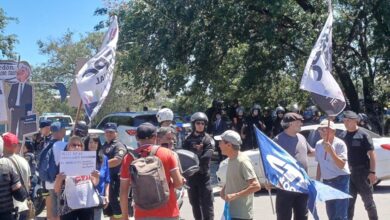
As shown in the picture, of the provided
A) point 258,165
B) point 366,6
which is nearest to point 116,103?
point 366,6

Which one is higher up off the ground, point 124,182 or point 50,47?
point 50,47

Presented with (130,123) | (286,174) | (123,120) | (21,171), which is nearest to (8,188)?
(21,171)

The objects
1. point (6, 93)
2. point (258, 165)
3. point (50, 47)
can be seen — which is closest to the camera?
point (6, 93)

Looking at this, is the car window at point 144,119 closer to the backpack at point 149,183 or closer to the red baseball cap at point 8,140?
the red baseball cap at point 8,140

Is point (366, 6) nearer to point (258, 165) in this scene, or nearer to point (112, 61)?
point (258, 165)

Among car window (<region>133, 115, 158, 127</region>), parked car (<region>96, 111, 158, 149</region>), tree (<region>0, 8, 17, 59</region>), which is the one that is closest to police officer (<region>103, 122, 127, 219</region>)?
parked car (<region>96, 111, 158, 149</region>)

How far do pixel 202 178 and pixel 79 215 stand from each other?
2142mm

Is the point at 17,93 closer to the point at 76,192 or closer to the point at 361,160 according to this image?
the point at 76,192

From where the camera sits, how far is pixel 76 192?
603 centimetres

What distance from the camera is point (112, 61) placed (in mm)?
6816

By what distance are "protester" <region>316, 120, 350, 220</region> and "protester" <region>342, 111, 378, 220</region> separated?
1.70ft

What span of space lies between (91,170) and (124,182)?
807 millimetres

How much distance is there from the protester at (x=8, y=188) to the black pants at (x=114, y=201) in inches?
88.7

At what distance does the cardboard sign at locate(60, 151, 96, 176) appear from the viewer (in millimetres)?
5852
